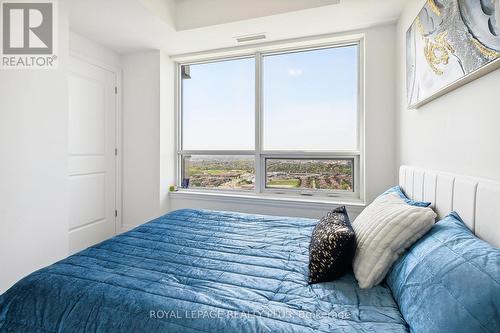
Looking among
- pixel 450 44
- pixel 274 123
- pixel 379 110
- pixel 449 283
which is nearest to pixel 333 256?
pixel 449 283

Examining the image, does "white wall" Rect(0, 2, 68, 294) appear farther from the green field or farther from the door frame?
the green field

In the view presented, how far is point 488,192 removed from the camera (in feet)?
3.06

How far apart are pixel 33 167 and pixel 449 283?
2.60 metres

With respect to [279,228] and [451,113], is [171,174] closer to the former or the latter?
[279,228]

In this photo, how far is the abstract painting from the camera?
3.26ft

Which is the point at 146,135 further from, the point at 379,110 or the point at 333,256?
the point at 333,256

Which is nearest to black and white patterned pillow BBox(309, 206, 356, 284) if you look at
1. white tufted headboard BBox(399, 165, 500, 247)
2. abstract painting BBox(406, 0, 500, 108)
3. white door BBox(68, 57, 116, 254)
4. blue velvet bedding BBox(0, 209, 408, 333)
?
blue velvet bedding BBox(0, 209, 408, 333)

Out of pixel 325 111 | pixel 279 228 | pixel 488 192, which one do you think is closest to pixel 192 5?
pixel 325 111

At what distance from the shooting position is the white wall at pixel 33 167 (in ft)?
6.13

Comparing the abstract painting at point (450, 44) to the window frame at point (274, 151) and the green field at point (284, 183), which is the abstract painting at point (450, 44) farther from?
the green field at point (284, 183)

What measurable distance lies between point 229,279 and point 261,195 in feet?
6.51

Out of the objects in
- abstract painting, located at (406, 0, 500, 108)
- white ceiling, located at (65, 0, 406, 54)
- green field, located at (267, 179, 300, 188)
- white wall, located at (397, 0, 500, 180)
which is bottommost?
green field, located at (267, 179, 300, 188)

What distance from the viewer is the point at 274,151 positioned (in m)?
3.15

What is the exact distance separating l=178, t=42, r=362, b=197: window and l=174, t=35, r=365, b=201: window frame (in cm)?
1
